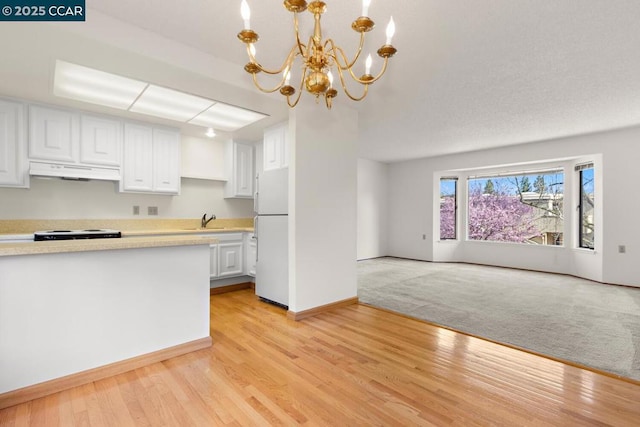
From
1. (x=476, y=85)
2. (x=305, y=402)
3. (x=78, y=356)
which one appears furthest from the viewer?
(x=476, y=85)

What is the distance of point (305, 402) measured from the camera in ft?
6.04

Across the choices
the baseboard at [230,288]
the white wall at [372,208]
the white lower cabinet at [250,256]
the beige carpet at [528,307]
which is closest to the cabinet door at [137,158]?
the white lower cabinet at [250,256]

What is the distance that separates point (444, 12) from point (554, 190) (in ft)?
18.2

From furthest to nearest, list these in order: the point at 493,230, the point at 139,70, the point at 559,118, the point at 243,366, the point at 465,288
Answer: the point at 493,230, the point at 465,288, the point at 559,118, the point at 139,70, the point at 243,366

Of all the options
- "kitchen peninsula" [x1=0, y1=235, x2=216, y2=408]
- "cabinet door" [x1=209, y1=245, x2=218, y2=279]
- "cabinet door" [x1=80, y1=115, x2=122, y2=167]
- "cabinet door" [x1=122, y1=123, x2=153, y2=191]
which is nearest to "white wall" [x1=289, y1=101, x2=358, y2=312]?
"kitchen peninsula" [x1=0, y1=235, x2=216, y2=408]

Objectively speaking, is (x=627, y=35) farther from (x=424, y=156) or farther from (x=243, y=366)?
(x=424, y=156)

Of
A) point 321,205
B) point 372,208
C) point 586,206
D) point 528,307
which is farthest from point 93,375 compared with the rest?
point 586,206

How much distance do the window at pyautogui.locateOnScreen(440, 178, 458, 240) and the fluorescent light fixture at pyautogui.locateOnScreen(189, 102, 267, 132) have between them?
5222 millimetres

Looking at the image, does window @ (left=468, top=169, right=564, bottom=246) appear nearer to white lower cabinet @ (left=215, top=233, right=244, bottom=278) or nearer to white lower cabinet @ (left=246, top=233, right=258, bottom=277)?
white lower cabinet @ (left=246, top=233, right=258, bottom=277)

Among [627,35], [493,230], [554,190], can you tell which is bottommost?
[493,230]

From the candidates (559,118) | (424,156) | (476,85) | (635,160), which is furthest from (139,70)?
(635,160)

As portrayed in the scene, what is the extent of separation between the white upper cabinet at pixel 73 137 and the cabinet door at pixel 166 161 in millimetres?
438

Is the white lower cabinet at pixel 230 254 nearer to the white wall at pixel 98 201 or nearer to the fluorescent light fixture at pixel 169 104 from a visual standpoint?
the white wall at pixel 98 201

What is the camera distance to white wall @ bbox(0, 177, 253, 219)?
348cm
